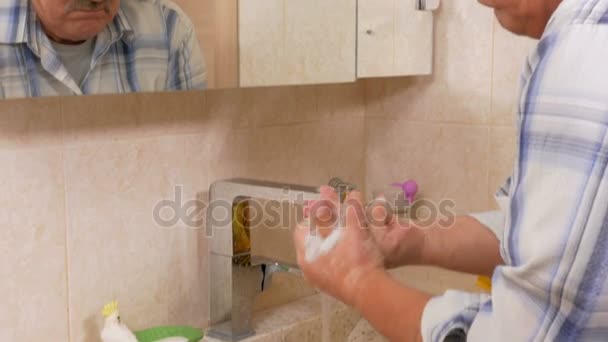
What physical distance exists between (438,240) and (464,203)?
0.53 metres

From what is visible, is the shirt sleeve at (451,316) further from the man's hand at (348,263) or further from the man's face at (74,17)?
the man's face at (74,17)

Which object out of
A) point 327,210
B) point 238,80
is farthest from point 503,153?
point 327,210

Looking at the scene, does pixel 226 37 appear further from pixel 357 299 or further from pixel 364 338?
pixel 364 338

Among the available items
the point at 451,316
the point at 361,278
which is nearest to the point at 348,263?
the point at 361,278

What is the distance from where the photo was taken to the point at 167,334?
1251mm

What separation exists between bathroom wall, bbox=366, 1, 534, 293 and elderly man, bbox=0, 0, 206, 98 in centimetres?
58

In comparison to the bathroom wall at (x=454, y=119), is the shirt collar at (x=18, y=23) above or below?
above

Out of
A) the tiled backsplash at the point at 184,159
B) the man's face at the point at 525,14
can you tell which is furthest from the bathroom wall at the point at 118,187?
the man's face at the point at 525,14

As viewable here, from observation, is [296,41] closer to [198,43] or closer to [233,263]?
[198,43]

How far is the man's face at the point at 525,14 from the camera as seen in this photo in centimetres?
75

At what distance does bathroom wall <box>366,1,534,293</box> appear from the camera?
4.77 ft

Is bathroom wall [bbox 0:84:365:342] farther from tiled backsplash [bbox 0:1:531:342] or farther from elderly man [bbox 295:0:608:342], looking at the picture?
elderly man [bbox 295:0:608:342]

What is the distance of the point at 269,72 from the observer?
122cm

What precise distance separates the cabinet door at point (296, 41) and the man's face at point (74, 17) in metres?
0.23
